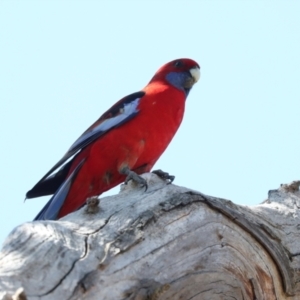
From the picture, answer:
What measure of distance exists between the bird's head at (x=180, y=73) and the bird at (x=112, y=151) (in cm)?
59

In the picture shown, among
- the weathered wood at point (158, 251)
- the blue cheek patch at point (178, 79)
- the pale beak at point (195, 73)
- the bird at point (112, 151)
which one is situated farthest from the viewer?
the pale beak at point (195, 73)

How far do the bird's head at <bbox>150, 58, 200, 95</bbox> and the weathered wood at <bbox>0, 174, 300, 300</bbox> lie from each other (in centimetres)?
273

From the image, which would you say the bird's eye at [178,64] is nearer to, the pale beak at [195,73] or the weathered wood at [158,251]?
the pale beak at [195,73]

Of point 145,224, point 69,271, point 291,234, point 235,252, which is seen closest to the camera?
point 69,271

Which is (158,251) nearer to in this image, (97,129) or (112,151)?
(112,151)

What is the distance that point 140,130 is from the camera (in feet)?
17.5

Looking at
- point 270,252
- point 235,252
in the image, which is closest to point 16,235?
point 235,252

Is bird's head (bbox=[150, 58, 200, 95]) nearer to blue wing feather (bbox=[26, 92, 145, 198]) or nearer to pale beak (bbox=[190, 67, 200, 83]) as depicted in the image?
pale beak (bbox=[190, 67, 200, 83])

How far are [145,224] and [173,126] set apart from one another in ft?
8.49

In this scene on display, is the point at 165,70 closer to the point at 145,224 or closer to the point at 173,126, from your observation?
the point at 173,126

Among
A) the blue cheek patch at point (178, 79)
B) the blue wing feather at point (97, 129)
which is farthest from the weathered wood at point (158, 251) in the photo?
the blue cheek patch at point (178, 79)

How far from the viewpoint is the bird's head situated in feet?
21.0

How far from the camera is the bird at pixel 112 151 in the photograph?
5219mm

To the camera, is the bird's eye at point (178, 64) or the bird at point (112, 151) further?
the bird's eye at point (178, 64)
